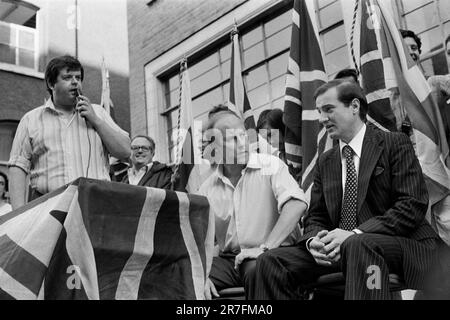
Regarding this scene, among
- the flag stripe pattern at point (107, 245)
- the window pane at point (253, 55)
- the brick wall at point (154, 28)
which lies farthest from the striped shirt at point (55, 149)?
the brick wall at point (154, 28)

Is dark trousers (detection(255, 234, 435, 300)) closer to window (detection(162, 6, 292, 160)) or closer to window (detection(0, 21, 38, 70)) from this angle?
window (detection(162, 6, 292, 160))

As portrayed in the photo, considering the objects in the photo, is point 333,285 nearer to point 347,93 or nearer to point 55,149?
point 347,93

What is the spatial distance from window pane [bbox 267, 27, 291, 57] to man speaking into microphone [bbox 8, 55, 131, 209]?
16.0 ft

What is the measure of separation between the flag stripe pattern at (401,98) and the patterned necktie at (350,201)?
2.45 ft

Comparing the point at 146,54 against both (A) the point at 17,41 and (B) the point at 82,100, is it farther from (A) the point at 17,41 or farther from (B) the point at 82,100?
(B) the point at 82,100

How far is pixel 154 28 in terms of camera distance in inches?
385

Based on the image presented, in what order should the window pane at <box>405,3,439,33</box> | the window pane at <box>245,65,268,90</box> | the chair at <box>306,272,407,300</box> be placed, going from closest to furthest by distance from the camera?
1. the chair at <box>306,272,407,300</box>
2. the window pane at <box>405,3,439,33</box>
3. the window pane at <box>245,65,268,90</box>

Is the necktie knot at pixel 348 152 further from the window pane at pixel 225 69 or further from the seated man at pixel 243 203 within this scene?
the window pane at pixel 225 69

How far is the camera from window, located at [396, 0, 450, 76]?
580cm

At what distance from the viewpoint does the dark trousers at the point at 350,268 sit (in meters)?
2.41

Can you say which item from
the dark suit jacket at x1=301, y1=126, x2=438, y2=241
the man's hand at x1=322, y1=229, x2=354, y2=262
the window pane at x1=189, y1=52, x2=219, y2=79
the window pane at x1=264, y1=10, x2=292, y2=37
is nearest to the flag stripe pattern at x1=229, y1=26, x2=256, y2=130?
the window pane at x1=264, y1=10, x2=292, y2=37

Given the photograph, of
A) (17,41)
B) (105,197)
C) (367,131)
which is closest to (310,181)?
(367,131)

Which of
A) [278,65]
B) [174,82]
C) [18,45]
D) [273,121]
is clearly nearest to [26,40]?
[18,45]
